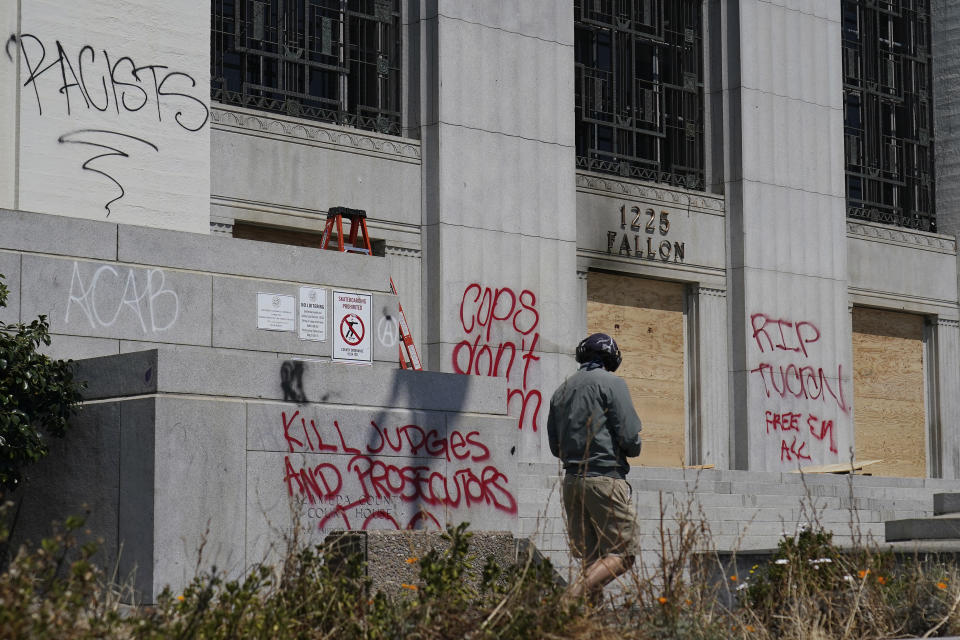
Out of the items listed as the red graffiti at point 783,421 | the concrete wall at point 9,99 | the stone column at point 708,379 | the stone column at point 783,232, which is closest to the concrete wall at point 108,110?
the concrete wall at point 9,99

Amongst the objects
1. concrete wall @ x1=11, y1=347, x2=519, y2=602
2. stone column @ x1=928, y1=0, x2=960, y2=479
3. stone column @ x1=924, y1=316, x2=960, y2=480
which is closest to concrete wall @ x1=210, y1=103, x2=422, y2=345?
concrete wall @ x1=11, y1=347, x2=519, y2=602

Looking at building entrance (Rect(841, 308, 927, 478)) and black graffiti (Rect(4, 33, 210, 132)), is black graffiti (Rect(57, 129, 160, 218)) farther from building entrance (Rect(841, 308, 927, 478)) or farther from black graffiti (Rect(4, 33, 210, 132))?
building entrance (Rect(841, 308, 927, 478))

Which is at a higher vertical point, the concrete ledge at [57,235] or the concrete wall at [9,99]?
the concrete wall at [9,99]

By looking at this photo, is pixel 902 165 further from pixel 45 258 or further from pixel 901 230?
pixel 45 258

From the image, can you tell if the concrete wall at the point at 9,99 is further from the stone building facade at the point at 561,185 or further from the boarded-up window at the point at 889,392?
the boarded-up window at the point at 889,392

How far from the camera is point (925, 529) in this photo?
12516 mm

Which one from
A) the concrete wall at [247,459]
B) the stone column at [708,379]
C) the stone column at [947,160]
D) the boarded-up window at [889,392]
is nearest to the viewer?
the concrete wall at [247,459]

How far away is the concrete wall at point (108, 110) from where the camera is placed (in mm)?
12508

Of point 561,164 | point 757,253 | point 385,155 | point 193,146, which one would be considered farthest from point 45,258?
point 757,253

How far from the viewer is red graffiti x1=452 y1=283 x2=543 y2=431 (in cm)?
1967

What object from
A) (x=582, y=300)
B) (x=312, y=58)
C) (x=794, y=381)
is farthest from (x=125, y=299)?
(x=794, y=381)

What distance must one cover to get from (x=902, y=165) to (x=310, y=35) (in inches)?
497

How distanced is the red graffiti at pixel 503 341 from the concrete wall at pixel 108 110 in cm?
676

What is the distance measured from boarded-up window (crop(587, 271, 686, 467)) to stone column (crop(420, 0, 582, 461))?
42.1 inches
